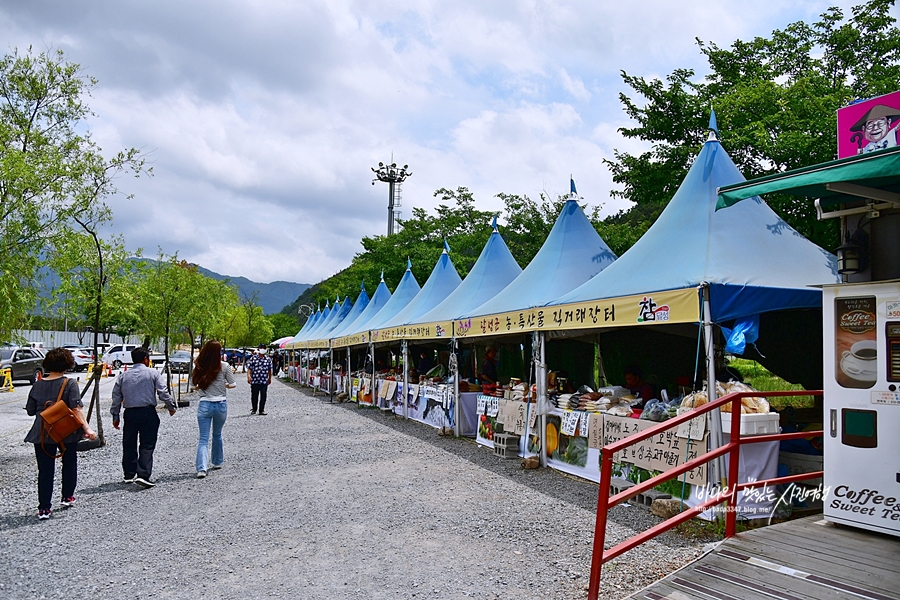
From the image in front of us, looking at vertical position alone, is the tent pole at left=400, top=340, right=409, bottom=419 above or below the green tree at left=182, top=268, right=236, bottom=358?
below

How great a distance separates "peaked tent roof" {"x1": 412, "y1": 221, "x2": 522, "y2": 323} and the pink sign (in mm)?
7978

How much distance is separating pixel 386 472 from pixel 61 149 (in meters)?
7.12

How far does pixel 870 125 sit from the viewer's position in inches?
194

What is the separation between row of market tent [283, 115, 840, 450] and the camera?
6199 mm

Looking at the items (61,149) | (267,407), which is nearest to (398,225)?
(267,407)

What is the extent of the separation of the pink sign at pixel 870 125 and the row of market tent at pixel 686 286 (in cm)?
118

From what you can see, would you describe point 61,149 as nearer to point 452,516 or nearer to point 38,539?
point 38,539

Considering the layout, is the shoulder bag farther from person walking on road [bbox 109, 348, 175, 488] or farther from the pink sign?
A: the pink sign

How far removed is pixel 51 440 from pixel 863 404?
23.3 feet

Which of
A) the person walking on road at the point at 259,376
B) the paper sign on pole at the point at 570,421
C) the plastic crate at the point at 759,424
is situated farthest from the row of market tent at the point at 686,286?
the person walking on road at the point at 259,376

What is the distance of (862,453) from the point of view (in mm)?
4441

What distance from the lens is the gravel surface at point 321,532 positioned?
15.2 ft

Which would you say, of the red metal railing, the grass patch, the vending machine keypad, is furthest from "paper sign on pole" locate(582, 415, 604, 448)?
the grass patch

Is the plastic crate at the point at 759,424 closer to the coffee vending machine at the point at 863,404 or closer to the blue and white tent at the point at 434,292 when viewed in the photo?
the coffee vending machine at the point at 863,404
